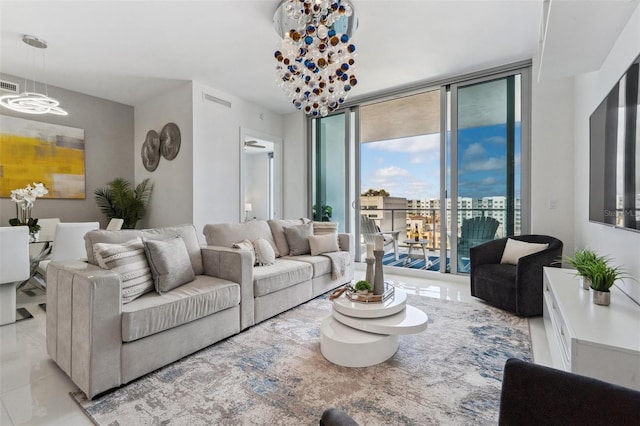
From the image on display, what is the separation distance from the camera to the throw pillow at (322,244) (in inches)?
148

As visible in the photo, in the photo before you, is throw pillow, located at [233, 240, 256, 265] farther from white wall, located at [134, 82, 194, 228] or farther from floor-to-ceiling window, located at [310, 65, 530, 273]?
floor-to-ceiling window, located at [310, 65, 530, 273]

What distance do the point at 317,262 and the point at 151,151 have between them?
3573 mm

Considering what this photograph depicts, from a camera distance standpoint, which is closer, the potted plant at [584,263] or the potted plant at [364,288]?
the potted plant at [584,263]

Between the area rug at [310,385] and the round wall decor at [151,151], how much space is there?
12.2ft

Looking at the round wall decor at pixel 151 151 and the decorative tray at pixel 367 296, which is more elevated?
the round wall decor at pixel 151 151

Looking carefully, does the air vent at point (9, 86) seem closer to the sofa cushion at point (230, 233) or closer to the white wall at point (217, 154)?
the white wall at point (217, 154)

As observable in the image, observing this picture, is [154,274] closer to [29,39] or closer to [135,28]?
[135,28]

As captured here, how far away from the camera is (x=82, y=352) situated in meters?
1.72

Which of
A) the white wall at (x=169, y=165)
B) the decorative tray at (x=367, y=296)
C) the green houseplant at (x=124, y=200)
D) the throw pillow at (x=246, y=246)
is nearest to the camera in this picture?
the decorative tray at (x=367, y=296)

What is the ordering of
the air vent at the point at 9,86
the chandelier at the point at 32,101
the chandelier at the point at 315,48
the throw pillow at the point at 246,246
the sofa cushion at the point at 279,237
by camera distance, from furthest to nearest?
1. the air vent at the point at 9,86
2. the sofa cushion at the point at 279,237
3. the chandelier at the point at 32,101
4. the throw pillow at the point at 246,246
5. the chandelier at the point at 315,48

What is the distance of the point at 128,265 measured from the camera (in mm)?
2053

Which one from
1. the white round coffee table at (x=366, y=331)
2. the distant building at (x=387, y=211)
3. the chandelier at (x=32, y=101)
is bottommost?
the white round coffee table at (x=366, y=331)

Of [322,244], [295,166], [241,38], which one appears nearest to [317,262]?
[322,244]

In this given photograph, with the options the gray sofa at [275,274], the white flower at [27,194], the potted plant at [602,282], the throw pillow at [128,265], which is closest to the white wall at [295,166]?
the gray sofa at [275,274]
